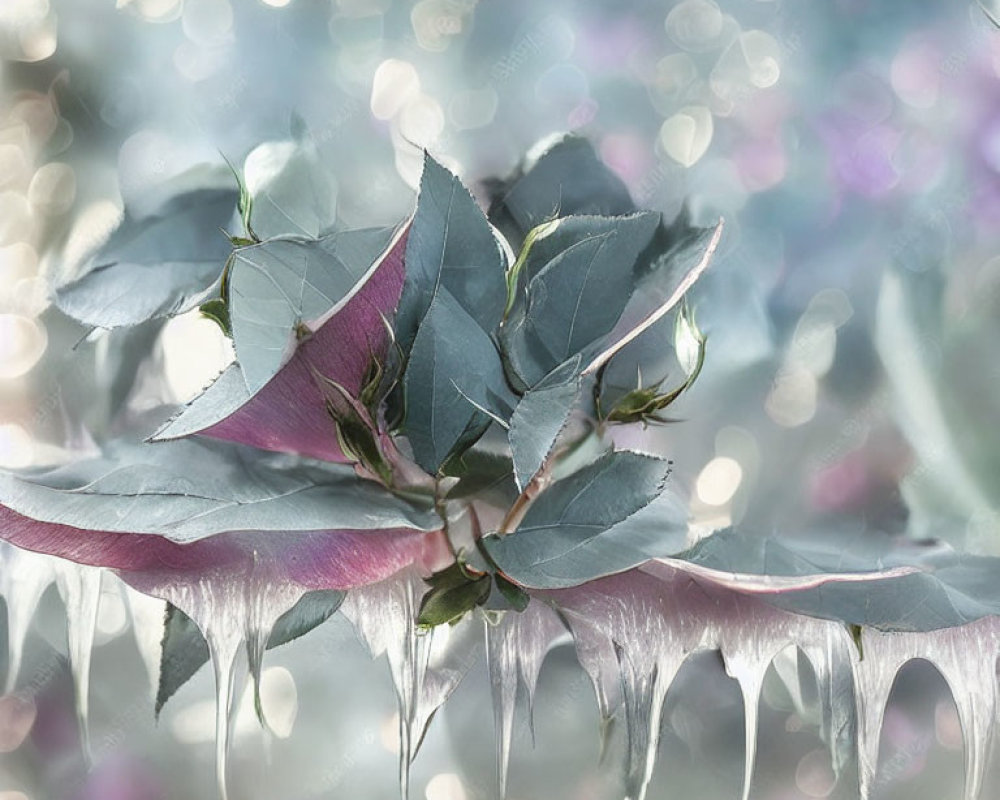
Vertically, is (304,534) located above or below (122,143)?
below

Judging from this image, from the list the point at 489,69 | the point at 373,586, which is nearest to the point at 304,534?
the point at 373,586

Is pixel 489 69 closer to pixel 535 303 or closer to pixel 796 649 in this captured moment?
pixel 535 303

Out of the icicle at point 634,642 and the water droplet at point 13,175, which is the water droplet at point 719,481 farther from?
the water droplet at point 13,175

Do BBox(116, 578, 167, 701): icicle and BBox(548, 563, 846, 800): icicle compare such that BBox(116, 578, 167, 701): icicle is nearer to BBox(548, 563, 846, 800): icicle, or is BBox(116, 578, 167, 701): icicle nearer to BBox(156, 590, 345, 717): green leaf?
BBox(156, 590, 345, 717): green leaf

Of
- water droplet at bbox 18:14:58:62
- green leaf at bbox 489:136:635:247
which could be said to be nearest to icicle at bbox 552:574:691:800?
green leaf at bbox 489:136:635:247

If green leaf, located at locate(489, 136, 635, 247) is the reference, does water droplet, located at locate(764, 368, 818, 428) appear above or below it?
below
